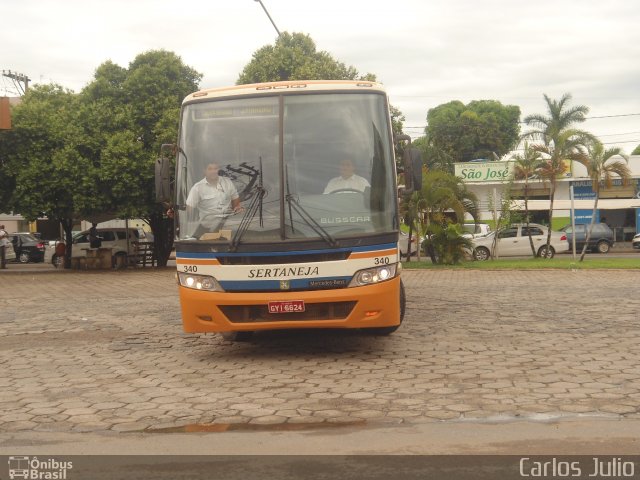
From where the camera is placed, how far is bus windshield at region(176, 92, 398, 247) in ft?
26.2

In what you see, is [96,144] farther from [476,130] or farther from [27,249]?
[476,130]

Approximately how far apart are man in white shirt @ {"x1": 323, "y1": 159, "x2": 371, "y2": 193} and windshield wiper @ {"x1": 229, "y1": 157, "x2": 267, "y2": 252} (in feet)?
2.39

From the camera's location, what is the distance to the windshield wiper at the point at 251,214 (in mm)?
7918

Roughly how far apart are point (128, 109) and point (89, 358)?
18.5 metres

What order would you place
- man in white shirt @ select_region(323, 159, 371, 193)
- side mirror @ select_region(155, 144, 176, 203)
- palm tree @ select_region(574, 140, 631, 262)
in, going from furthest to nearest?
1. palm tree @ select_region(574, 140, 631, 262)
2. side mirror @ select_region(155, 144, 176, 203)
3. man in white shirt @ select_region(323, 159, 371, 193)

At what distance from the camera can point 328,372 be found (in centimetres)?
784

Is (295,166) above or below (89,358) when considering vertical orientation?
above

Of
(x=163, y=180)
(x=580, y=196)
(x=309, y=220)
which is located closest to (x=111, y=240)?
(x=163, y=180)

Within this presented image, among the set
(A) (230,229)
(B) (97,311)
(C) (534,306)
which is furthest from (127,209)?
(A) (230,229)

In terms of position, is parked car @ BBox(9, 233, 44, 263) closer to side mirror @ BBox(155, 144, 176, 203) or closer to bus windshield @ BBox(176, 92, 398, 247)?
side mirror @ BBox(155, 144, 176, 203)

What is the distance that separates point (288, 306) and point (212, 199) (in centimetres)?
152

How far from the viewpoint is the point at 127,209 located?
24.9 metres

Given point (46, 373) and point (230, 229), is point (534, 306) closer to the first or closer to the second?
point (230, 229)

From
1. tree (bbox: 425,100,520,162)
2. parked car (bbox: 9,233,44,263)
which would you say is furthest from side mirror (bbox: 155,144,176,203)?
tree (bbox: 425,100,520,162)
